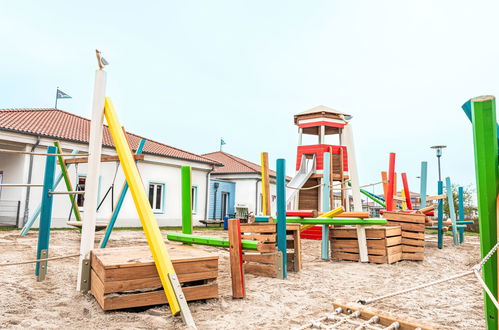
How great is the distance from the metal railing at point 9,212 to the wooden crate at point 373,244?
36.2 feet

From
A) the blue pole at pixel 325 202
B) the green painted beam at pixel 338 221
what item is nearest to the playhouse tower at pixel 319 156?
the blue pole at pixel 325 202

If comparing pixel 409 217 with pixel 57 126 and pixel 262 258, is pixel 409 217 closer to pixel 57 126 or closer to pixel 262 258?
pixel 262 258

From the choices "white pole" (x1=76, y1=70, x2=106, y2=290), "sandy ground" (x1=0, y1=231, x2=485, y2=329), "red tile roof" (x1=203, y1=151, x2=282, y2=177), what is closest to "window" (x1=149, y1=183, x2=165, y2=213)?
"red tile roof" (x1=203, y1=151, x2=282, y2=177)

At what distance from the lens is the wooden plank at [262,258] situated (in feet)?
16.6

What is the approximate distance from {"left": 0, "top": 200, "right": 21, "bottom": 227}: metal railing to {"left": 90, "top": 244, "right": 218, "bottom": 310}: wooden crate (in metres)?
10.8

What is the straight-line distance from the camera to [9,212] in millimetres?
12328

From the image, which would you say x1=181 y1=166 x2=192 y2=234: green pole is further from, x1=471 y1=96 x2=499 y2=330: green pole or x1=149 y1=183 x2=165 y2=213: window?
x1=149 y1=183 x2=165 y2=213: window

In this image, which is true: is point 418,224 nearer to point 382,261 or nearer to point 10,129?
point 382,261

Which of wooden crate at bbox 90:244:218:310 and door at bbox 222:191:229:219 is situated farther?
door at bbox 222:191:229:219

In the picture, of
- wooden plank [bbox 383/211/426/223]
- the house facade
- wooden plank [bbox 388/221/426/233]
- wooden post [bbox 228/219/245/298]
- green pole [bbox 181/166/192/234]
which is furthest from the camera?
the house facade

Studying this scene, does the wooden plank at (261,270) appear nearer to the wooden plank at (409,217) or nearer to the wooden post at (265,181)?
the wooden post at (265,181)

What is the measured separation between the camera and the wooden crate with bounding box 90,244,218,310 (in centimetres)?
303

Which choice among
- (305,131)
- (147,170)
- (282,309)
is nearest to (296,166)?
(305,131)

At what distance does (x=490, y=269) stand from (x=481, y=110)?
1.13m
